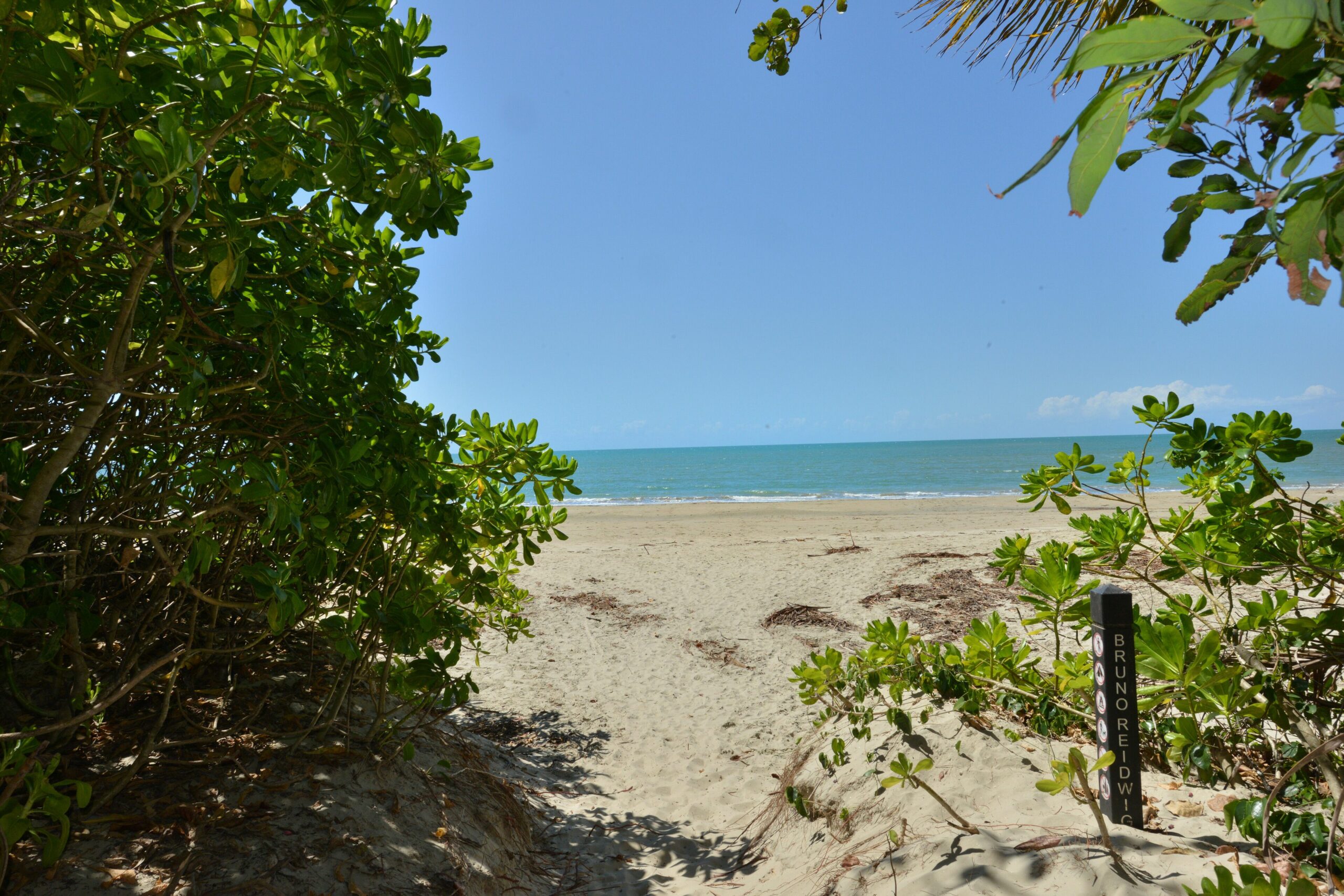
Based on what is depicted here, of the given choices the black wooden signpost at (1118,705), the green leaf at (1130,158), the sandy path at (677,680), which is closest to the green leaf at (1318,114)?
the green leaf at (1130,158)

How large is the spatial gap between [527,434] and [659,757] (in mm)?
2831

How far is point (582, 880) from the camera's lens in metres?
3.31

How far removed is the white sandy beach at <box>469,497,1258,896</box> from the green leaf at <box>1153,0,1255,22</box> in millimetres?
2405

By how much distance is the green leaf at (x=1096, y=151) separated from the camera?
542 millimetres

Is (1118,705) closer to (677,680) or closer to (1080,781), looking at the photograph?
(1080,781)

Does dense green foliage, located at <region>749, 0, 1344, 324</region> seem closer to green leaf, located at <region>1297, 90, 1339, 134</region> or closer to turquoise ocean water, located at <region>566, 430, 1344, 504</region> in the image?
green leaf, located at <region>1297, 90, 1339, 134</region>

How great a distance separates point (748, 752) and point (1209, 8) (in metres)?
4.86

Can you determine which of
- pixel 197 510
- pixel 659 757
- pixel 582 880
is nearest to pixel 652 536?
pixel 659 757

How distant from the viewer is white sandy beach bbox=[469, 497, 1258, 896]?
8.11 ft

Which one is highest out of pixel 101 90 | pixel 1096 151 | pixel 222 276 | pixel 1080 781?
pixel 101 90

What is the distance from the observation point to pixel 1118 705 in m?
2.48

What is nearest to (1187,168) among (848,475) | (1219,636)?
(1219,636)

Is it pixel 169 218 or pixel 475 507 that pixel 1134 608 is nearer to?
pixel 475 507

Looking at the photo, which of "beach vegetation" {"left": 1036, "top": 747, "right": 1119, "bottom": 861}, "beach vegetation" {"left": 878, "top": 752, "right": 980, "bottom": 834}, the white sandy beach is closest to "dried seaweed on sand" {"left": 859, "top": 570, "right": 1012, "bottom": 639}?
the white sandy beach
